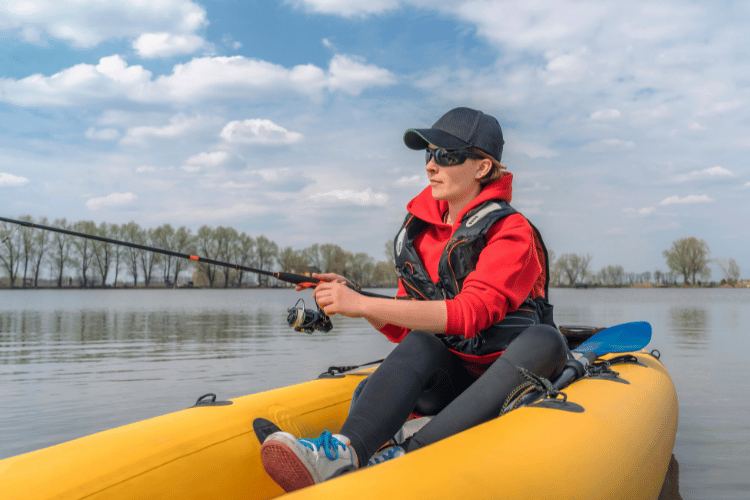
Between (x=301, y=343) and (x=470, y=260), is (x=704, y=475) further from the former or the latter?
(x=301, y=343)

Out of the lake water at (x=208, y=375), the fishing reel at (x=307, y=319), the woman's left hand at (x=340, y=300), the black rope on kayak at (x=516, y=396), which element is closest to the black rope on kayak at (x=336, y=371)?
the fishing reel at (x=307, y=319)

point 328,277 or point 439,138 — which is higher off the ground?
point 439,138

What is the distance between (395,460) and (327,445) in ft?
0.82

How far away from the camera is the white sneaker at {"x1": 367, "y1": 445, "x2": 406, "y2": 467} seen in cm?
210

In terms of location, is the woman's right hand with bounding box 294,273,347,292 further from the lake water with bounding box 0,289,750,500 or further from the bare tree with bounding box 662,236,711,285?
the bare tree with bounding box 662,236,711,285

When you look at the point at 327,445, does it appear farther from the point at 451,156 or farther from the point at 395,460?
the point at 451,156

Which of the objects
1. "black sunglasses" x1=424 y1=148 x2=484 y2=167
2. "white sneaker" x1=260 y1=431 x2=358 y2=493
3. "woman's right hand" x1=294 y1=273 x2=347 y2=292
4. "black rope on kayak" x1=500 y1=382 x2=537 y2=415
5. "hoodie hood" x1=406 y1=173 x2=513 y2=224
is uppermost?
"black sunglasses" x1=424 y1=148 x2=484 y2=167

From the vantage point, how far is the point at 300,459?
5.60 ft

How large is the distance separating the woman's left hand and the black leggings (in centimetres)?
30

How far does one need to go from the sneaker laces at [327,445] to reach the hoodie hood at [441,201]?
3.82 feet

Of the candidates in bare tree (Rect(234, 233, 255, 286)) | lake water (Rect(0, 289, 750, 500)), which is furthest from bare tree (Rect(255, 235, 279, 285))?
lake water (Rect(0, 289, 750, 500))

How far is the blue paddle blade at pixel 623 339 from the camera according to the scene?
3.71 meters

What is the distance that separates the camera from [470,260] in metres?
2.38

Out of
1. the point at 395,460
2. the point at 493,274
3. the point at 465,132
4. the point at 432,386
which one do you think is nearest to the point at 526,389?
the point at 432,386
